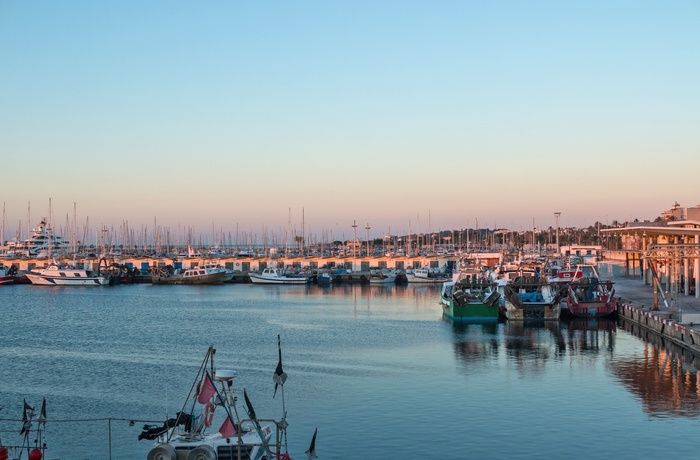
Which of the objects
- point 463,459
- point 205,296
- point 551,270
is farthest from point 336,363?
point 205,296

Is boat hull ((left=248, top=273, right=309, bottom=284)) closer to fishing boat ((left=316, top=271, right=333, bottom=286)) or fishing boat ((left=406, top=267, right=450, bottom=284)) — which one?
fishing boat ((left=316, top=271, right=333, bottom=286))

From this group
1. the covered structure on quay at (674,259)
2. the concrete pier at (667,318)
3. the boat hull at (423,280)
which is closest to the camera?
the concrete pier at (667,318)

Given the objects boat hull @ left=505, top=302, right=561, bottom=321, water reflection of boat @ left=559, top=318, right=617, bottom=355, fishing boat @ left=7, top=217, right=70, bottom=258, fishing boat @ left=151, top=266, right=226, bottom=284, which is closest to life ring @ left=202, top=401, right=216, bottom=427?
water reflection of boat @ left=559, top=318, right=617, bottom=355

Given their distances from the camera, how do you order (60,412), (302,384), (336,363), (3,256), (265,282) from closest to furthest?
(60,412), (302,384), (336,363), (265,282), (3,256)

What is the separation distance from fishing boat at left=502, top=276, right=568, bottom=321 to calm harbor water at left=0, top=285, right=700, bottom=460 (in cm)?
314

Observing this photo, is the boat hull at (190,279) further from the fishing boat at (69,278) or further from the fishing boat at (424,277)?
the fishing boat at (424,277)

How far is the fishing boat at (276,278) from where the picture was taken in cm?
11244

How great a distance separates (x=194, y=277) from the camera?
11619 centimetres

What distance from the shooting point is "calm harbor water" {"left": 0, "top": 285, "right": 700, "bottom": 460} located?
82.8 feet

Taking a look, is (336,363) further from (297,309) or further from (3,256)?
(3,256)

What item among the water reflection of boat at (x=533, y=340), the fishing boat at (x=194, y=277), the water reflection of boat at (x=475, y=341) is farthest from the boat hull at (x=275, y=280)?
the water reflection of boat at (x=533, y=340)

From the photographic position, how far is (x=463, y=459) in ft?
76.5

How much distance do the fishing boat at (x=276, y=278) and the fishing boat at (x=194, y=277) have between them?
17.0 feet

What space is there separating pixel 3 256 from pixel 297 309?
99.2 metres
